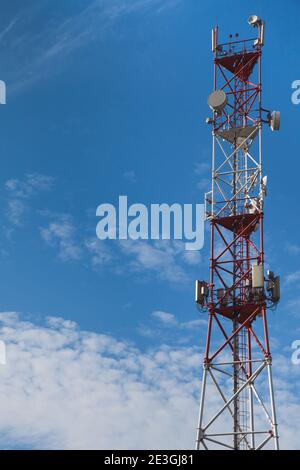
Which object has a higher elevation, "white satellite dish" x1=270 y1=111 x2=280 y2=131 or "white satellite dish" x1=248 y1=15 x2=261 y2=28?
"white satellite dish" x1=248 y1=15 x2=261 y2=28

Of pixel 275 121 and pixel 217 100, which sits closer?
pixel 275 121

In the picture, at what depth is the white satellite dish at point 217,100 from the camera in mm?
79062

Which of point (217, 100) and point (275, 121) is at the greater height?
point (217, 100)

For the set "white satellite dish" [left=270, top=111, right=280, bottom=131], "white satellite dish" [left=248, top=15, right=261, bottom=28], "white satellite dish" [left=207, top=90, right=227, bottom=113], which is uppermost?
"white satellite dish" [left=248, top=15, right=261, bottom=28]

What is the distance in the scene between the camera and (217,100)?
7925 cm

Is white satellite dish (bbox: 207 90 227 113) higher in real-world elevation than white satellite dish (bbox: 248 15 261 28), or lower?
lower

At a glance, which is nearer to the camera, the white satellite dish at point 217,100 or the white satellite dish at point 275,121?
the white satellite dish at point 275,121

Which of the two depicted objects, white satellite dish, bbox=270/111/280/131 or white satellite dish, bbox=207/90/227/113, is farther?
white satellite dish, bbox=207/90/227/113

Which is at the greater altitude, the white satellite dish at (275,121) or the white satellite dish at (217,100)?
the white satellite dish at (217,100)

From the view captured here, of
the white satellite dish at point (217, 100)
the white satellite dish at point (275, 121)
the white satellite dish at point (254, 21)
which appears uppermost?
the white satellite dish at point (254, 21)

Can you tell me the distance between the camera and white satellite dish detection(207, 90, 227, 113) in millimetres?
79062
